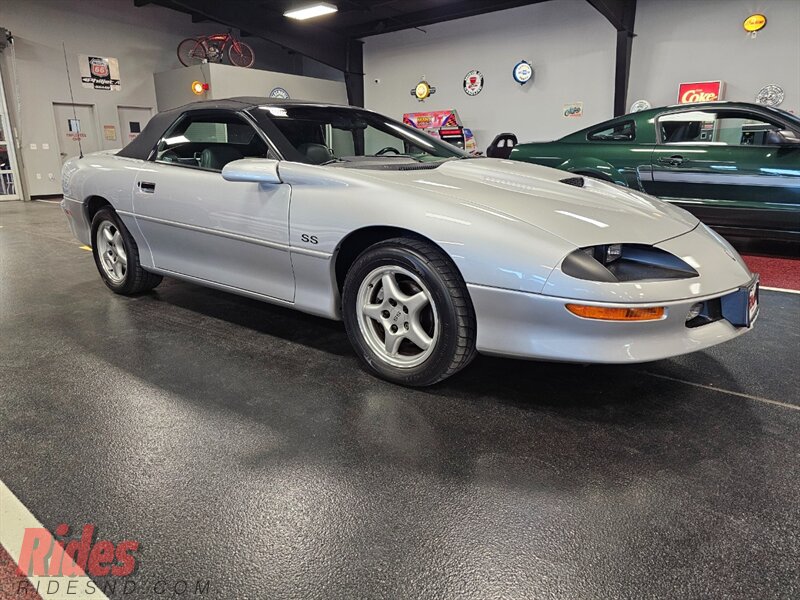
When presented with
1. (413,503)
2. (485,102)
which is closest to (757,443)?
(413,503)

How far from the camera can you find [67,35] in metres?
11.2

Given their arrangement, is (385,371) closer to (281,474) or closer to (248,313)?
(281,474)

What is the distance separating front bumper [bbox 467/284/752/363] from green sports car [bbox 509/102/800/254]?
3214 mm

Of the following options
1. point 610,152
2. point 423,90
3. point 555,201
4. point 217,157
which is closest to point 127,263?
point 217,157

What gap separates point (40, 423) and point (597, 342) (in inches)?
73.4

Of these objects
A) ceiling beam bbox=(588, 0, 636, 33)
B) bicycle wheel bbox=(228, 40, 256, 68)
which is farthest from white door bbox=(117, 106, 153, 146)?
ceiling beam bbox=(588, 0, 636, 33)

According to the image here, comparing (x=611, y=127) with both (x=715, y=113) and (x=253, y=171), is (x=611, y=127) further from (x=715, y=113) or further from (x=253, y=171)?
(x=253, y=171)

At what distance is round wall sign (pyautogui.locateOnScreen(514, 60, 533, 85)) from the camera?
10188mm

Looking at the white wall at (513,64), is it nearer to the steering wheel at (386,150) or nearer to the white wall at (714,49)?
the white wall at (714,49)

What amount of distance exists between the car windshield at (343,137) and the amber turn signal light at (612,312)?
124 centimetres

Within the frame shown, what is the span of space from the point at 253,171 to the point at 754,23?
8555 mm

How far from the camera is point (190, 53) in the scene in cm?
1239
